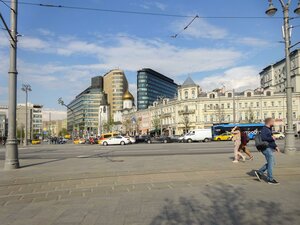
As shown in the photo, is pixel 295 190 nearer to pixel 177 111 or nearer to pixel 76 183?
pixel 76 183

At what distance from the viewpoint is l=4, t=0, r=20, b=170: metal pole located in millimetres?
13500

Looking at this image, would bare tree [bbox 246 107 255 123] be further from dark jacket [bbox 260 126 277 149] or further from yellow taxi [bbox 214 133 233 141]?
dark jacket [bbox 260 126 277 149]

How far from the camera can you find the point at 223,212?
6.17 meters

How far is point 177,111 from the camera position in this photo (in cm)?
10750

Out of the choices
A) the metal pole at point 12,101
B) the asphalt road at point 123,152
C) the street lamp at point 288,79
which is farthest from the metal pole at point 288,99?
the metal pole at point 12,101

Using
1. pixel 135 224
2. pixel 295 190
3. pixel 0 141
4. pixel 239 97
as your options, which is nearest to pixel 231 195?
pixel 295 190

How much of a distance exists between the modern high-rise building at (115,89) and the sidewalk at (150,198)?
162 meters

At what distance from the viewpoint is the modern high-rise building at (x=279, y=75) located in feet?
326

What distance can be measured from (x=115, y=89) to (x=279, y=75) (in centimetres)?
8716

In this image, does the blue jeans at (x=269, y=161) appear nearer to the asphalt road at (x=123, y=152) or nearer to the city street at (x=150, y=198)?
the city street at (x=150, y=198)

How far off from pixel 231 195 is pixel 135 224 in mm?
2896

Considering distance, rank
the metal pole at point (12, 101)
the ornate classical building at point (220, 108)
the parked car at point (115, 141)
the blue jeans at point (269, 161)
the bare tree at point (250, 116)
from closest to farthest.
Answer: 1. the blue jeans at point (269, 161)
2. the metal pole at point (12, 101)
3. the parked car at point (115, 141)
4. the bare tree at point (250, 116)
5. the ornate classical building at point (220, 108)

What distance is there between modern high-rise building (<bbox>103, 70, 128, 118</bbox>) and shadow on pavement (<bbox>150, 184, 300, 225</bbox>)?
542 ft

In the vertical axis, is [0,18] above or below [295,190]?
above
